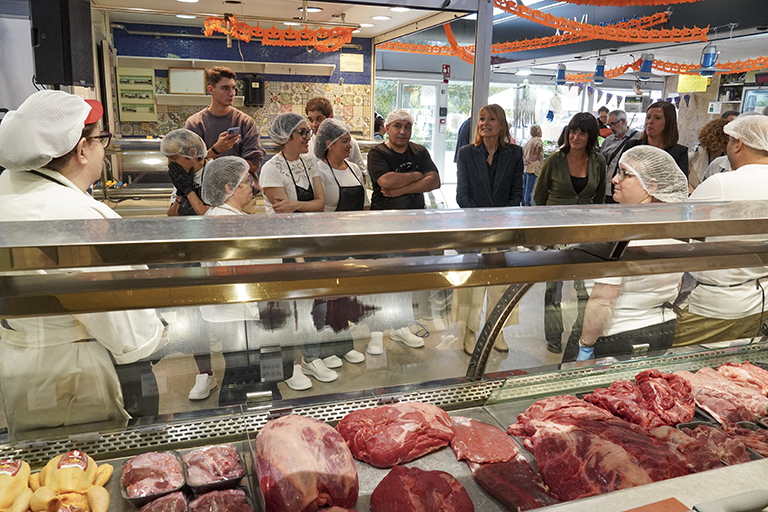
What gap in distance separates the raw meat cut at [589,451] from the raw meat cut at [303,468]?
52 cm

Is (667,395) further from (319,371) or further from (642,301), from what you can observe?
(319,371)

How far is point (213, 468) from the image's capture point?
1384 mm

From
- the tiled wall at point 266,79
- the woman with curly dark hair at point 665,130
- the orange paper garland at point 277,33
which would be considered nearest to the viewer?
the woman with curly dark hair at point 665,130

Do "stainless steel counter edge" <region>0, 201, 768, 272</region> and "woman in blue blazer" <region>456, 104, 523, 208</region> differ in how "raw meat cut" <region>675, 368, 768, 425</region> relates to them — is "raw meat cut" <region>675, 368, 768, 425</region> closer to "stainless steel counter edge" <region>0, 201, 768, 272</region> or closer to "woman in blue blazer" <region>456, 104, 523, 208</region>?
"stainless steel counter edge" <region>0, 201, 768, 272</region>

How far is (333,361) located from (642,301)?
1.23 m

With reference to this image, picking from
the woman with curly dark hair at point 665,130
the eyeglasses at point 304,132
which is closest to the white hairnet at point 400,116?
the eyeglasses at point 304,132

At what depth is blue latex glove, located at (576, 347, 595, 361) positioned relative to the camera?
2.13m

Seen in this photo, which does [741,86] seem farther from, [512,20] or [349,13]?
[349,13]

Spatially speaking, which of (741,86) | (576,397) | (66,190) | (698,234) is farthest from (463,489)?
(741,86)

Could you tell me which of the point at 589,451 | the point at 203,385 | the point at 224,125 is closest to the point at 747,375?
the point at 589,451

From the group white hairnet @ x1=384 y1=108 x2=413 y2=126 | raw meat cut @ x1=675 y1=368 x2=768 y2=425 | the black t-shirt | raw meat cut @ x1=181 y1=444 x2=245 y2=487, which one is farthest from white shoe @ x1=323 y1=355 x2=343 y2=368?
white hairnet @ x1=384 y1=108 x2=413 y2=126

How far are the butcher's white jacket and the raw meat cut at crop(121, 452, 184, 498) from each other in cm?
25

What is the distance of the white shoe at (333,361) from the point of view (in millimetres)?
1844

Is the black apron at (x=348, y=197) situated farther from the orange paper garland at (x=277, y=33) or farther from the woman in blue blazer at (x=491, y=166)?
the orange paper garland at (x=277, y=33)
